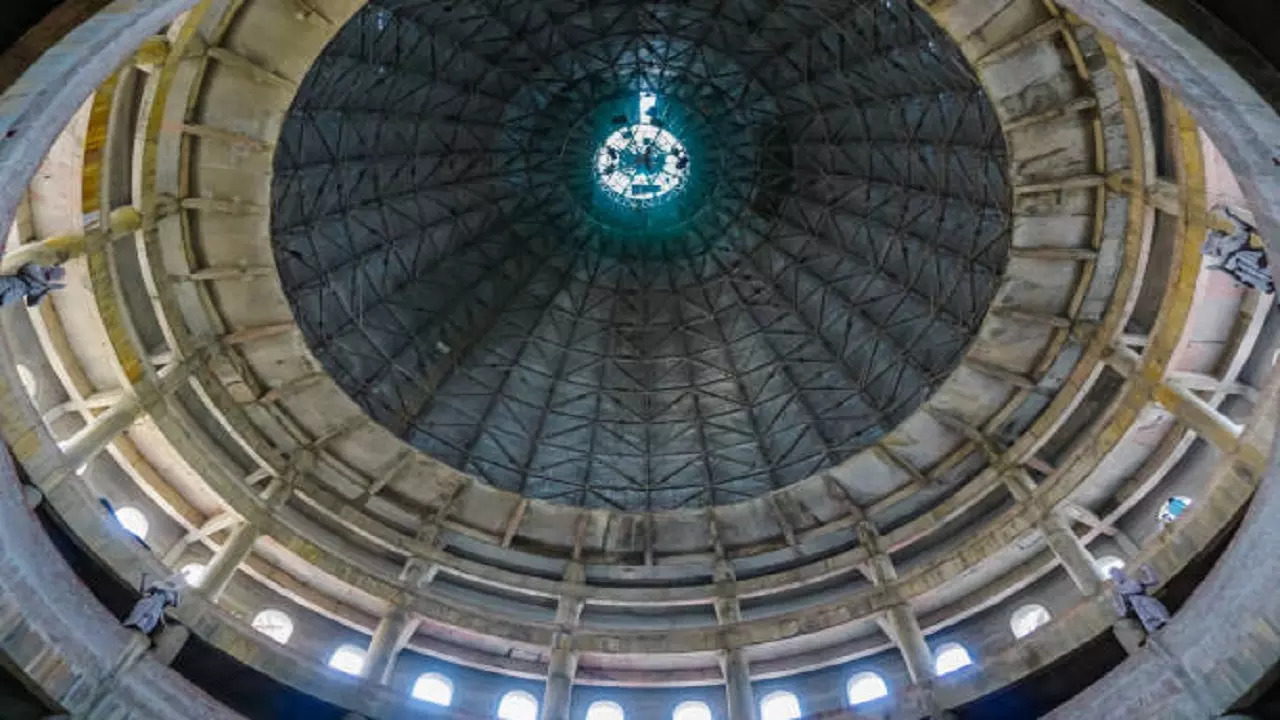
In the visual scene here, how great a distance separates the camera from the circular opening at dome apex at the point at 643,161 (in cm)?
4044

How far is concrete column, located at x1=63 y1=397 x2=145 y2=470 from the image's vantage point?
2441 cm

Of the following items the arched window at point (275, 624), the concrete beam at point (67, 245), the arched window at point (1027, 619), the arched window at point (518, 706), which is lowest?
the arched window at point (518, 706)

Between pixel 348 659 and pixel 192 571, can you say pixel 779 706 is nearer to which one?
pixel 348 659

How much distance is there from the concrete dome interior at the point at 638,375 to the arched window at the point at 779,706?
0.30 metres

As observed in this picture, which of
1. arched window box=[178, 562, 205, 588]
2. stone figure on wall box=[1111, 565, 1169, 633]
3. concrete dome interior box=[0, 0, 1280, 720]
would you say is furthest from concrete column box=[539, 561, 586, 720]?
stone figure on wall box=[1111, 565, 1169, 633]

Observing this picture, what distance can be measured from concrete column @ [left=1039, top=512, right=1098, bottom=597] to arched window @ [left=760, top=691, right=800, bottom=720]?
9072mm

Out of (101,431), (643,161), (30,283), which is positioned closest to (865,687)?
(643,161)

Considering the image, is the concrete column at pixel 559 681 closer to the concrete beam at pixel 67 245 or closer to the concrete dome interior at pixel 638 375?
the concrete dome interior at pixel 638 375

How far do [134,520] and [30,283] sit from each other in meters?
10.6

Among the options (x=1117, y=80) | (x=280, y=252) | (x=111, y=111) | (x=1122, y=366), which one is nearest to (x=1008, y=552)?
(x=1122, y=366)

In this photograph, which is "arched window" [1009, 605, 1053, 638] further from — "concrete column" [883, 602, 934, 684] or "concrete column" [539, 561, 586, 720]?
"concrete column" [539, 561, 586, 720]

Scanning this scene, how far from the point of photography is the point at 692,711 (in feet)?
103

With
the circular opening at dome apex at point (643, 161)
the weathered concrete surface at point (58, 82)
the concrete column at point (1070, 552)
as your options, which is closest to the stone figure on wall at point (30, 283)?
the weathered concrete surface at point (58, 82)

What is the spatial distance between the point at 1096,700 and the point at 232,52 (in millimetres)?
26520
